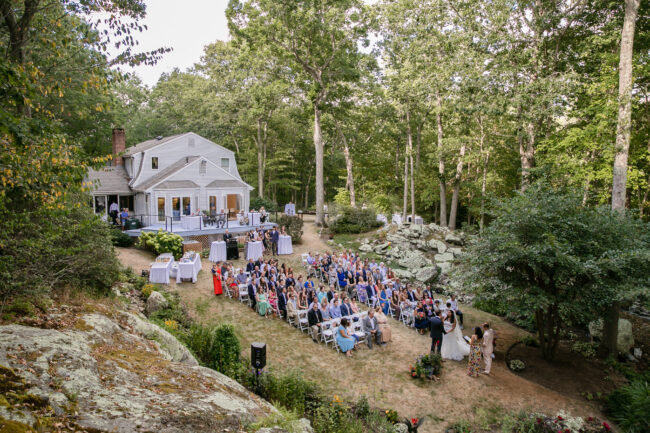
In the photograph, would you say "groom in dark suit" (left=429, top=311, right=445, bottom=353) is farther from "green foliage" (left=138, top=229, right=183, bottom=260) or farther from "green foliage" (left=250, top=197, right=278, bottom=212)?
"green foliage" (left=250, top=197, right=278, bottom=212)

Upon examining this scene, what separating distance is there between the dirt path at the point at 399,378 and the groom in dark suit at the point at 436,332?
528 millimetres

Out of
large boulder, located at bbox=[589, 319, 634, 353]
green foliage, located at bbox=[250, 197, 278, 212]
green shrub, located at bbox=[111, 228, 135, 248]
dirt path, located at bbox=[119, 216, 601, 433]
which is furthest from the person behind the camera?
green foliage, located at bbox=[250, 197, 278, 212]

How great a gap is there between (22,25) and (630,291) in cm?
1490

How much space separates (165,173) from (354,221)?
547 inches

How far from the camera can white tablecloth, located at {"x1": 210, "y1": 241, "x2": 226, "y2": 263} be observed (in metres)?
18.2

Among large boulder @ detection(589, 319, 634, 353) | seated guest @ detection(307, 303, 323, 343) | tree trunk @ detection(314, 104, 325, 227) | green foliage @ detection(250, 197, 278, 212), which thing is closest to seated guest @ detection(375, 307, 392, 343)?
seated guest @ detection(307, 303, 323, 343)

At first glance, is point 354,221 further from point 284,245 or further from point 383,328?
point 383,328

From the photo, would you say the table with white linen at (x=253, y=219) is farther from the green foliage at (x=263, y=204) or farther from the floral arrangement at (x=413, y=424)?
the floral arrangement at (x=413, y=424)

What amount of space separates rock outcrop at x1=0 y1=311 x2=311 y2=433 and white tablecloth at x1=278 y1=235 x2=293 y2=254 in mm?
14478

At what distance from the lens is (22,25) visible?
23.2ft

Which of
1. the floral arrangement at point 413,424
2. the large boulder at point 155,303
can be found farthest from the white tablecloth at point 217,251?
the floral arrangement at point 413,424

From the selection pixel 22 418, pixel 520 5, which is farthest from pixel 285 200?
pixel 22 418

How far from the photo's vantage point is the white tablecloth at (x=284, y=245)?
2077cm

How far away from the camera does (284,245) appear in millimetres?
20844
